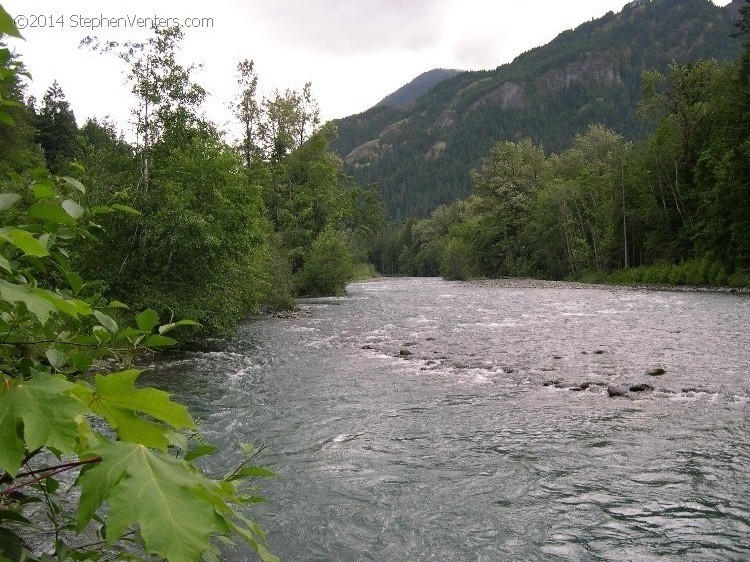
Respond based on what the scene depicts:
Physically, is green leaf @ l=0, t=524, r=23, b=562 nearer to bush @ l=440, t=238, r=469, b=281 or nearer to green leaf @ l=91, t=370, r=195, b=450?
green leaf @ l=91, t=370, r=195, b=450

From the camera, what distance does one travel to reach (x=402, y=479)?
718 cm

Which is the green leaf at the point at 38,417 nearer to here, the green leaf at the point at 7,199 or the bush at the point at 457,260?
the green leaf at the point at 7,199

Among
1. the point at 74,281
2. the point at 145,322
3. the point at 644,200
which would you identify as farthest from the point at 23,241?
the point at 644,200

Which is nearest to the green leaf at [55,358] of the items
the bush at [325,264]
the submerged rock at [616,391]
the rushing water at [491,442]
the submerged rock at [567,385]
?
the rushing water at [491,442]

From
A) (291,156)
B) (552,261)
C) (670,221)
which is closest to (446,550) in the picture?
(291,156)

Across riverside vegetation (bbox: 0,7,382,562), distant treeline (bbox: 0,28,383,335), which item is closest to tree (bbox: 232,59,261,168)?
riverside vegetation (bbox: 0,7,382,562)

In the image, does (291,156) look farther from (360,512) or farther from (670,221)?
(360,512)

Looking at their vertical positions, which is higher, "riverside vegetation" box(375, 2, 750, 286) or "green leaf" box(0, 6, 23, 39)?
"riverside vegetation" box(375, 2, 750, 286)

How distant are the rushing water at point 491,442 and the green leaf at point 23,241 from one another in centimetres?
511

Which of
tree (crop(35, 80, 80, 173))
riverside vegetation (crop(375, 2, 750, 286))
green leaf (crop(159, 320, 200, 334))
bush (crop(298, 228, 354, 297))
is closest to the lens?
green leaf (crop(159, 320, 200, 334))

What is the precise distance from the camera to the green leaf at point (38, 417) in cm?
88

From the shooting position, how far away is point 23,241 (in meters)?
1.11

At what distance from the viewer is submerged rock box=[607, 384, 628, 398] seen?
10.9 metres

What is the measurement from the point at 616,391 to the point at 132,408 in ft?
37.7
